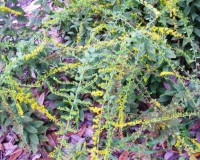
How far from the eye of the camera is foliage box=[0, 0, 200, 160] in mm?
2234

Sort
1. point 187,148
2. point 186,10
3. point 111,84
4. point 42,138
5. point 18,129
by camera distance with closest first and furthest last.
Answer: point 111,84
point 187,148
point 18,129
point 42,138
point 186,10

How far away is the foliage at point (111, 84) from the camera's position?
223cm

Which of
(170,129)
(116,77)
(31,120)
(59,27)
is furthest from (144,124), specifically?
(59,27)

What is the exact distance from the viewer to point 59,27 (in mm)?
3135

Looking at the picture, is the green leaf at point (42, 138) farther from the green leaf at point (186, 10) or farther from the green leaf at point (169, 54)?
the green leaf at point (186, 10)

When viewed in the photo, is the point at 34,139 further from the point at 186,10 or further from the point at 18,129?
the point at 186,10

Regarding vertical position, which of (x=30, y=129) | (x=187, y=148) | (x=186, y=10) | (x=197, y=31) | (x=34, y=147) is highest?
(x=186, y=10)

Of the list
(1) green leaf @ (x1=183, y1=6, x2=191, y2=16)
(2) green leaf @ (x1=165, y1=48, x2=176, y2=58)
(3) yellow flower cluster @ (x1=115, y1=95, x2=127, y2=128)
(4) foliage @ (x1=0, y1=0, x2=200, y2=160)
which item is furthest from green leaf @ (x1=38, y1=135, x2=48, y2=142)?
(1) green leaf @ (x1=183, y1=6, x2=191, y2=16)

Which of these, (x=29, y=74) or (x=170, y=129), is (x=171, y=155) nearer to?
(x=170, y=129)

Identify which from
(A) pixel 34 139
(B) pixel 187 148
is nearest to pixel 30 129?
(A) pixel 34 139

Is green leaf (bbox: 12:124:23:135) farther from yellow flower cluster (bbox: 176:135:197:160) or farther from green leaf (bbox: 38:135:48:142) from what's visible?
yellow flower cluster (bbox: 176:135:197:160)

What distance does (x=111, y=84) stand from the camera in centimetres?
213

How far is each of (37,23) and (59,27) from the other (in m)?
0.21

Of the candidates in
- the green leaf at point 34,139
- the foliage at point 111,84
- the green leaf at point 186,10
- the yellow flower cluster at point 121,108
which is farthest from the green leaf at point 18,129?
the green leaf at point 186,10
